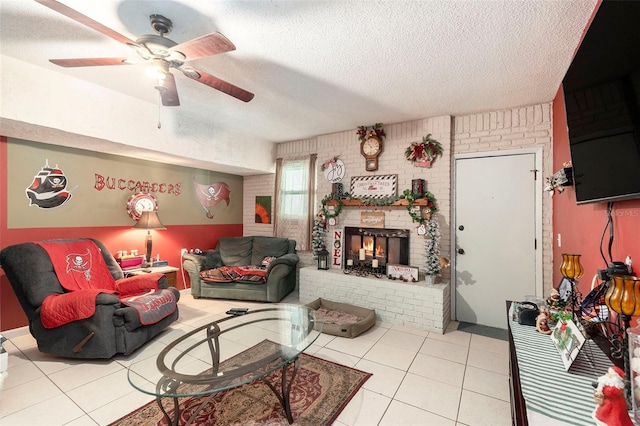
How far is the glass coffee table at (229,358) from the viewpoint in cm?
158

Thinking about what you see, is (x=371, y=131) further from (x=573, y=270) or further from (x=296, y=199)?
(x=573, y=270)

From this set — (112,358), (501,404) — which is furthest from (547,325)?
(112,358)

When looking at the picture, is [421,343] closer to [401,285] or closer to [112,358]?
[401,285]

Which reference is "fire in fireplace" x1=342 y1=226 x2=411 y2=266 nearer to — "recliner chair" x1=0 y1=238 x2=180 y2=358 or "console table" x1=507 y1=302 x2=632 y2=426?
"console table" x1=507 y1=302 x2=632 y2=426

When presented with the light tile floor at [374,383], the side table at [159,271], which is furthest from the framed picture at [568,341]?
the side table at [159,271]

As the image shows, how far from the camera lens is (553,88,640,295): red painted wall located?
133cm

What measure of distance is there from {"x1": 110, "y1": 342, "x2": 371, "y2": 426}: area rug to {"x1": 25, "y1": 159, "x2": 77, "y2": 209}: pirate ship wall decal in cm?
270

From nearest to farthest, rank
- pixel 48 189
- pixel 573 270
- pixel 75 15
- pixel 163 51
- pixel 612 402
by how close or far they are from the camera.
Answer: pixel 612 402 < pixel 75 15 < pixel 573 270 < pixel 163 51 < pixel 48 189

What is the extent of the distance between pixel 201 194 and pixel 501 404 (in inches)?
189

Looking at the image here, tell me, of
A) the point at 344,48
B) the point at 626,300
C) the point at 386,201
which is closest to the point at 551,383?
the point at 626,300

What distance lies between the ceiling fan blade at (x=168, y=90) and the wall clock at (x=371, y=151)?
8.75 ft

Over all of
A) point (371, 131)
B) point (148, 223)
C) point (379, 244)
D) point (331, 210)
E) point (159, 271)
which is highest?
point (371, 131)

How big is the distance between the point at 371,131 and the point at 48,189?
408cm

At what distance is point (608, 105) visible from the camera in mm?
1210
